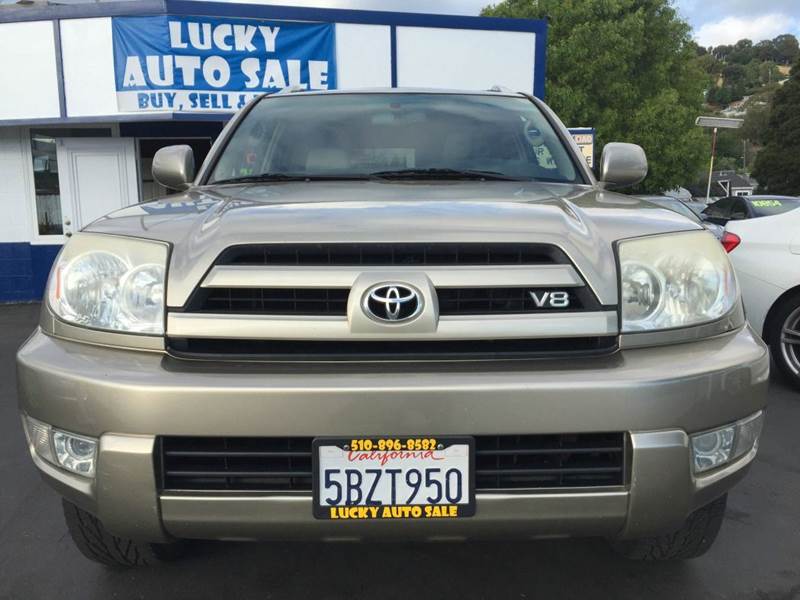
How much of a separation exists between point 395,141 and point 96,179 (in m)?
8.34

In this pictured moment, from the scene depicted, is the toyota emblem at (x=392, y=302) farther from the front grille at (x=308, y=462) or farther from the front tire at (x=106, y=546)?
the front tire at (x=106, y=546)

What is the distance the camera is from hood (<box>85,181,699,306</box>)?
1738 millimetres

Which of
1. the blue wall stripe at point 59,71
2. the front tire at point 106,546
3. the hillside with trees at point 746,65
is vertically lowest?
the front tire at point 106,546

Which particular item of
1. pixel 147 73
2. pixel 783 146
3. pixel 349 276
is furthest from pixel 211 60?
pixel 783 146

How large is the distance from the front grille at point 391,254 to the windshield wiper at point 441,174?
0.90 meters

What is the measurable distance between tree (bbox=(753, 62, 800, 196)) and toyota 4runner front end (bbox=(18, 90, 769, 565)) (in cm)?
4597

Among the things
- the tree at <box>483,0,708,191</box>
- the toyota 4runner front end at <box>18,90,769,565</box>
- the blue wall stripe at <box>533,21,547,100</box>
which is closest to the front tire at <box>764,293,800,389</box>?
the toyota 4runner front end at <box>18,90,769,565</box>

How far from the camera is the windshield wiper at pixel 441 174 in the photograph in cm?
260

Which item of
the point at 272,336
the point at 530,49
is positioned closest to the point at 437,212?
the point at 272,336

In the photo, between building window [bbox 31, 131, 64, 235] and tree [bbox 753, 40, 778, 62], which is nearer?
building window [bbox 31, 131, 64, 235]

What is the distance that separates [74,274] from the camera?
1.87m

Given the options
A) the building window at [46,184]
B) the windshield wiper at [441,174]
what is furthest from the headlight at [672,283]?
the building window at [46,184]

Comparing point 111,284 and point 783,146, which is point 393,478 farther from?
point 783,146

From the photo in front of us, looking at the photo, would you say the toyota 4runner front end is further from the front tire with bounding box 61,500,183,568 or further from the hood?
the front tire with bounding box 61,500,183,568
